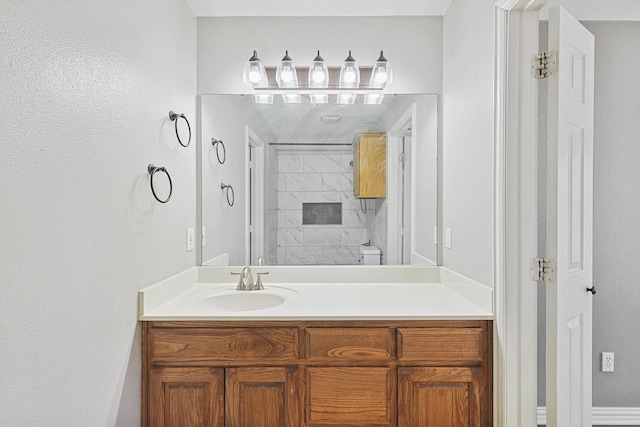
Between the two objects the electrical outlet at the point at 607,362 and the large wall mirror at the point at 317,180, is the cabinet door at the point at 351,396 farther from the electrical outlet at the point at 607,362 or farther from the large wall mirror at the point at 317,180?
the electrical outlet at the point at 607,362

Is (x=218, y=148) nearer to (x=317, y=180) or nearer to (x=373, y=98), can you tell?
(x=317, y=180)

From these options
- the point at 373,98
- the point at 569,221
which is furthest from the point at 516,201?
the point at 373,98

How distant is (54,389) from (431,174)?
2.00 metres

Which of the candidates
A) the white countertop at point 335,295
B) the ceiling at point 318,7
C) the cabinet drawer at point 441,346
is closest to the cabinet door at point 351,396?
the cabinet drawer at point 441,346

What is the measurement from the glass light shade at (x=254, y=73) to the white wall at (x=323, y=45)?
50 millimetres

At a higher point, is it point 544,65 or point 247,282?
point 544,65

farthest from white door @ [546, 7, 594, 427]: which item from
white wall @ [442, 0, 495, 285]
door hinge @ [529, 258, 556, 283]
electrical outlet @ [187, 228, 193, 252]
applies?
electrical outlet @ [187, 228, 193, 252]

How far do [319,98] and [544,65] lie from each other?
3.97ft

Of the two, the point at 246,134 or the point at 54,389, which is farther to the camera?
the point at 246,134

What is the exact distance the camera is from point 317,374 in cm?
171

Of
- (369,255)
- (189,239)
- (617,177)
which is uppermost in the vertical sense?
(617,177)

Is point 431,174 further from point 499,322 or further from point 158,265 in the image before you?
point 158,265

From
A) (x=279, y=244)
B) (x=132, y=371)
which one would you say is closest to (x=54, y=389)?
Answer: (x=132, y=371)

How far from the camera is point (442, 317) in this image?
5.61 ft
